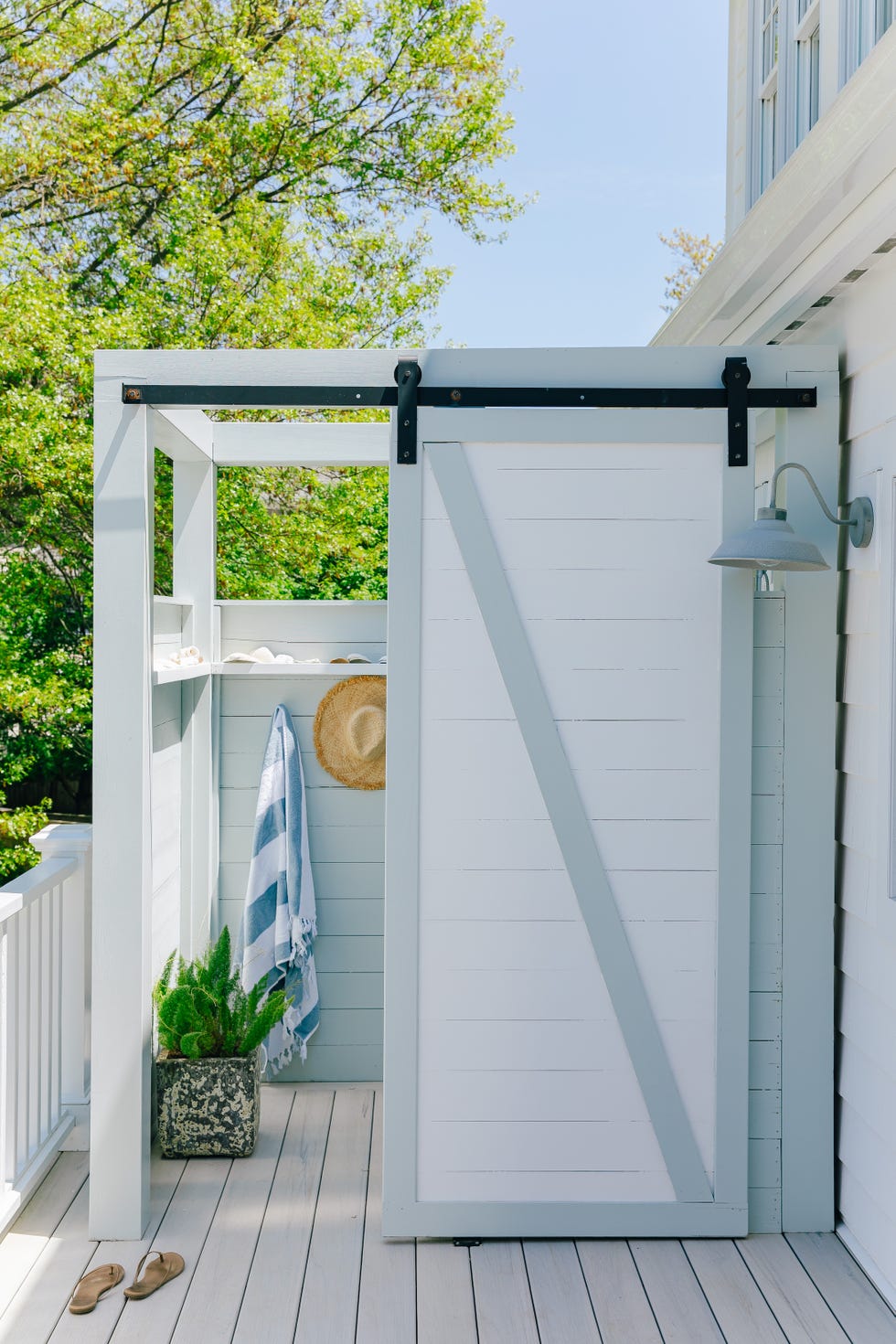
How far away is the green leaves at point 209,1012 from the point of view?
10.9ft

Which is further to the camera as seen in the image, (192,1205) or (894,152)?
(192,1205)

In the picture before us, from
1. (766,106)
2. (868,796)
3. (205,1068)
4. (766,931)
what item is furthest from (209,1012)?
(766,106)

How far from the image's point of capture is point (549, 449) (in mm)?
2900

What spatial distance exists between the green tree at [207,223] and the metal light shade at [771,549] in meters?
6.08

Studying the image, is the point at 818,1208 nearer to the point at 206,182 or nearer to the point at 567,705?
the point at 567,705

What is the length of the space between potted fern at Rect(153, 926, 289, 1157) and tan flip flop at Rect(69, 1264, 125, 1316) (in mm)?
613

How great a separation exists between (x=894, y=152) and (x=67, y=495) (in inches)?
271

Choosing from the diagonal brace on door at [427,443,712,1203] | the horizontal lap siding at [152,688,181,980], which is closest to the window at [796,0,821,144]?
the diagonal brace on door at [427,443,712,1203]

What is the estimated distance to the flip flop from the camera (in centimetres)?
260

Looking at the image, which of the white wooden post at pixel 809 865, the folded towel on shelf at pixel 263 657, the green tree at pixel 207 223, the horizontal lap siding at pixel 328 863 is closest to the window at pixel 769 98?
the white wooden post at pixel 809 865

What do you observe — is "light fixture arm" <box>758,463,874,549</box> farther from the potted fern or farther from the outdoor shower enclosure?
the potted fern

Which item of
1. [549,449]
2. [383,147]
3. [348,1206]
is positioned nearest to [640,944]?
[348,1206]

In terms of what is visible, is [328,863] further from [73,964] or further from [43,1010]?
[43,1010]

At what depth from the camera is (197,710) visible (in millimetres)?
3801
